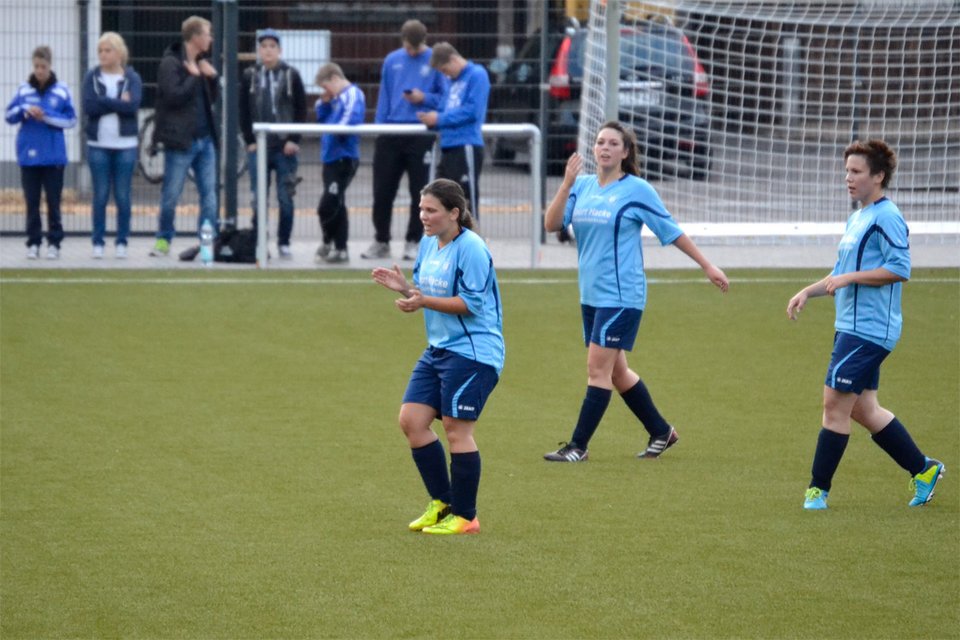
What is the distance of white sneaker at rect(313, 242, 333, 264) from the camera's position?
14914 mm

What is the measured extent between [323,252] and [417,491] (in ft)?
25.6

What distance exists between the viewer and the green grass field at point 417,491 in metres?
5.64

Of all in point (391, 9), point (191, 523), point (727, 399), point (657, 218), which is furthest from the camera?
point (391, 9)

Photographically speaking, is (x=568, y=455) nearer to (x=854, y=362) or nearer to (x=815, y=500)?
(x=815, y=500)

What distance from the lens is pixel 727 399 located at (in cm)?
959

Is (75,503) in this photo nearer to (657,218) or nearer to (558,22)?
(657,218)

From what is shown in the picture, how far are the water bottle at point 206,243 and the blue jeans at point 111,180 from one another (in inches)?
29.1

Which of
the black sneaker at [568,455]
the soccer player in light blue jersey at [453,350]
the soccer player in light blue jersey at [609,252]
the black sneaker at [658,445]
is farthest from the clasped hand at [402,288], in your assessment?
the black sneaker at [658,445]

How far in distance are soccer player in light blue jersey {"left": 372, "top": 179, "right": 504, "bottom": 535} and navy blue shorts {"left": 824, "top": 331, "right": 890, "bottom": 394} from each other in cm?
151

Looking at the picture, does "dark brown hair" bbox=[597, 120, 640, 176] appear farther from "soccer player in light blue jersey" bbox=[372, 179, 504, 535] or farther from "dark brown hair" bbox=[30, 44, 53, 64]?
"dark brown hair" bbox=[30, 44, 53, 64]

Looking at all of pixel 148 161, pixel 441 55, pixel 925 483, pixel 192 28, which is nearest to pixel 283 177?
pixel 192 28

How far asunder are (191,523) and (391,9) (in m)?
13.4

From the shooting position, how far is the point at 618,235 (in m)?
8.02

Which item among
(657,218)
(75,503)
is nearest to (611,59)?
(657,218)
